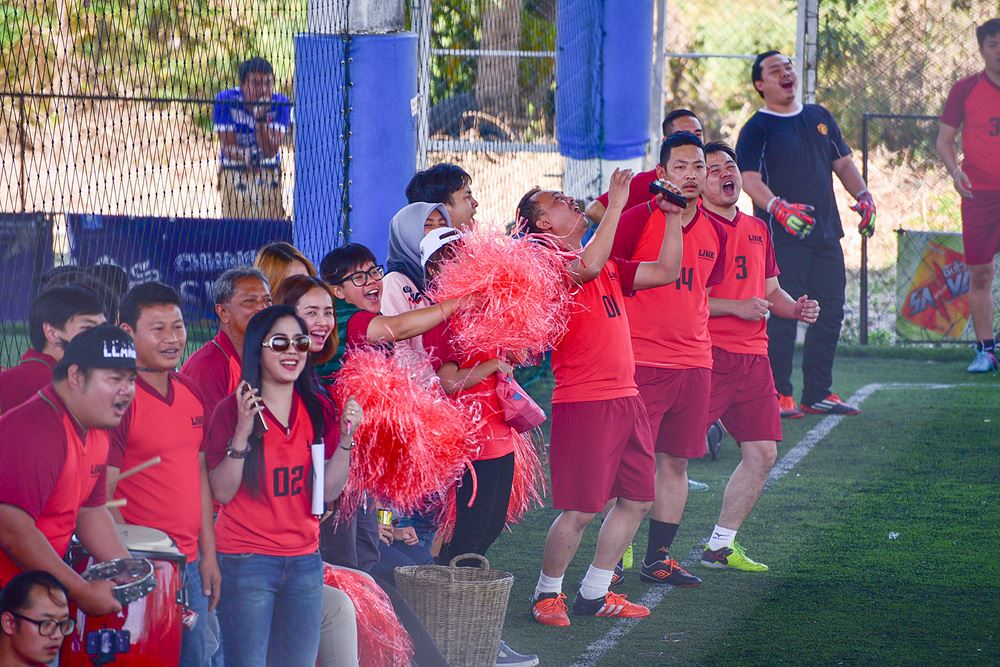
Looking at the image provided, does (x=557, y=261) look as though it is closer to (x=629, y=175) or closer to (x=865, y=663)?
(x=629, y=175)

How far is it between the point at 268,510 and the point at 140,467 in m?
0.37

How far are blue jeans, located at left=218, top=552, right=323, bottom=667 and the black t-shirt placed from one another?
5.78 meters

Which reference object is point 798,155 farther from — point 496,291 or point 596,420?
point 496,291

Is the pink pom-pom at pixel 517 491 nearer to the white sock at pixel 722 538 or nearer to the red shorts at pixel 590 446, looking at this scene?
the red shorts at pixel 590 446

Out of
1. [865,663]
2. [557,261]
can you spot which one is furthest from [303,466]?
[865,663]

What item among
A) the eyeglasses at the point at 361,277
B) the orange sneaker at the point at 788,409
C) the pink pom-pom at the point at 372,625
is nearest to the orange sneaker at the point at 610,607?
the pink pom-pom at the point at 372,625

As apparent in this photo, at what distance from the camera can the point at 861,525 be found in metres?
6.71

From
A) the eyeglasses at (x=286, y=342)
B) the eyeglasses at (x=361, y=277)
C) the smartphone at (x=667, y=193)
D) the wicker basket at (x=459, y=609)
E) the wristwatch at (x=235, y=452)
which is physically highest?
the smartphone at (x=667, y=193)

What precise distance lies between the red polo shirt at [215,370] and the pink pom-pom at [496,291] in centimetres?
76

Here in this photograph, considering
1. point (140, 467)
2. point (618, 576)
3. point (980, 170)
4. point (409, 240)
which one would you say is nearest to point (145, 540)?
point (140, 467)

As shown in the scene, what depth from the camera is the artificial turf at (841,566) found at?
5.02m

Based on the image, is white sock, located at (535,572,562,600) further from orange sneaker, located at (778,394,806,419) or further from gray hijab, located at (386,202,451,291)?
orange sneaker, located at (778,394,806,419)

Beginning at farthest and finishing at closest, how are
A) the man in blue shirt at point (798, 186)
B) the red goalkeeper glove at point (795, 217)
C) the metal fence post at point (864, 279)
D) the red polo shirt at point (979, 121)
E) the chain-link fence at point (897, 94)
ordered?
the chain-link fence at point (897, 94), the metal fence post at point (864, 279), the red polo shirt at point (979, 121), the man in blue shirt at point (798, 186), the red goalkeeper glove at point (795, 217)

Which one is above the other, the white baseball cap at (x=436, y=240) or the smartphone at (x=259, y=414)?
the white baseball cap at (x=436, y=240)
